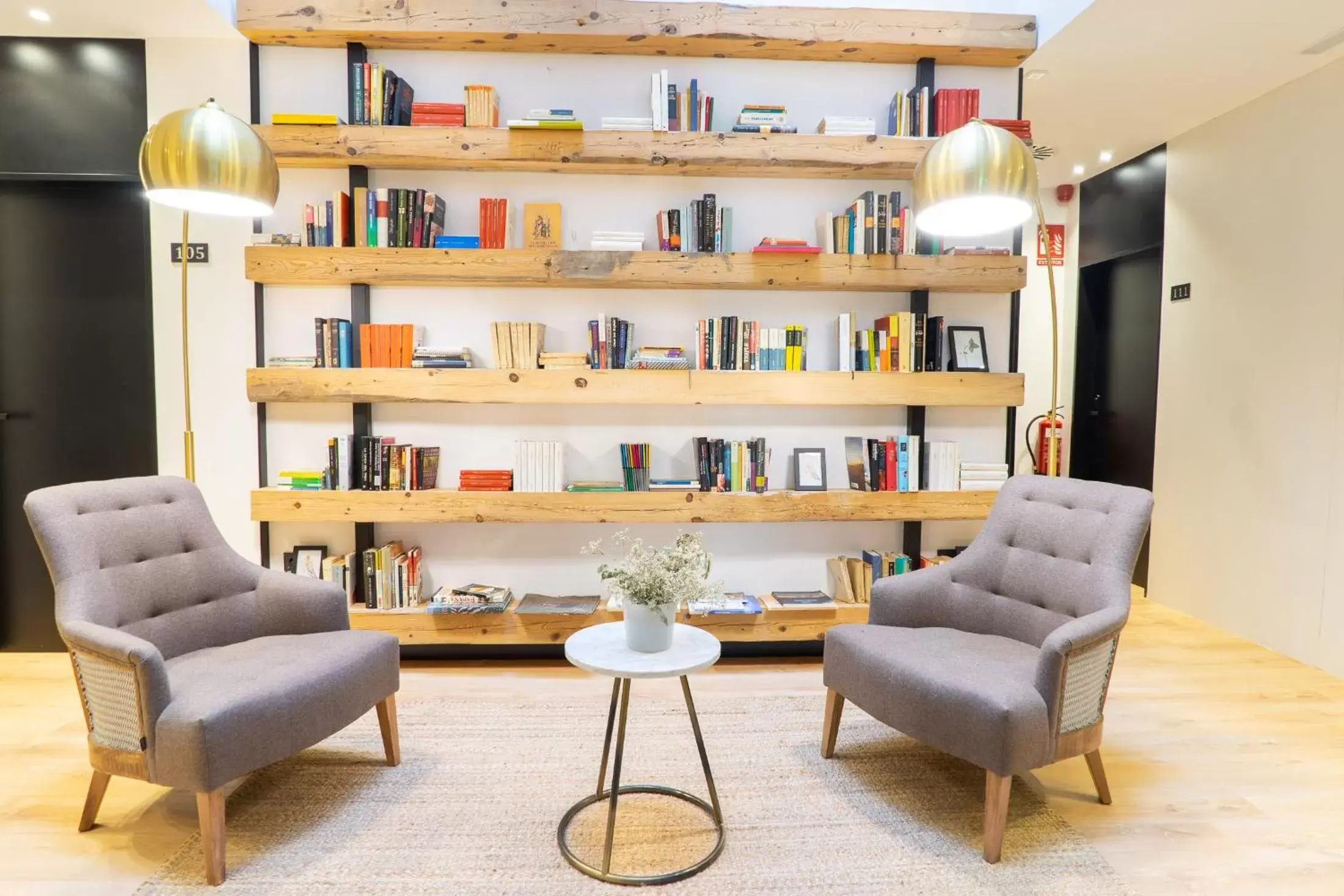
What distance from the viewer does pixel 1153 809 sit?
81.9 inches

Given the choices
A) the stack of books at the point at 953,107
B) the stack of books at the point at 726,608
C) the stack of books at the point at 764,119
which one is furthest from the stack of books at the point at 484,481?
the stack of books at the point at 953,107

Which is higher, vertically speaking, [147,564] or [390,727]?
[147,564]

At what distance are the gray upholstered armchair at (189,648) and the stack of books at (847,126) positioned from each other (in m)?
2.75

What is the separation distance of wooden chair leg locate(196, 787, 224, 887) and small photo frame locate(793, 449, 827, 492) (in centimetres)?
240

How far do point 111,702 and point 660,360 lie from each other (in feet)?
7.14

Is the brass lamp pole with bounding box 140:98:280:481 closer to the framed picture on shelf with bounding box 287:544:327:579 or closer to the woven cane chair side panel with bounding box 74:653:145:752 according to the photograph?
the woven cane chair side panel with bounding box 74:653:145:752

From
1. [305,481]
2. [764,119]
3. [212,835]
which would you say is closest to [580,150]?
Answer: [764,119]

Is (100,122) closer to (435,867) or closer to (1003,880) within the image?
(435,867)

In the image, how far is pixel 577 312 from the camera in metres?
3.34

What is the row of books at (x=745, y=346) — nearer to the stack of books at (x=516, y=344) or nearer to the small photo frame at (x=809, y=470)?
the small photo frame at (x=809, y=470)

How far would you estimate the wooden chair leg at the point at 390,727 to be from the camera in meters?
2.26

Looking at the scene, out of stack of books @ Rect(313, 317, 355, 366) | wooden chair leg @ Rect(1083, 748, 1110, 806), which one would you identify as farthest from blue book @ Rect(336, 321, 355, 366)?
wooden chair leg @ Rect(1083, 748, 1110, 806)

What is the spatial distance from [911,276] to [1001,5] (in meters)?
1.35

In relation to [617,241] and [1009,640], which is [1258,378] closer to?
[1009,640]
